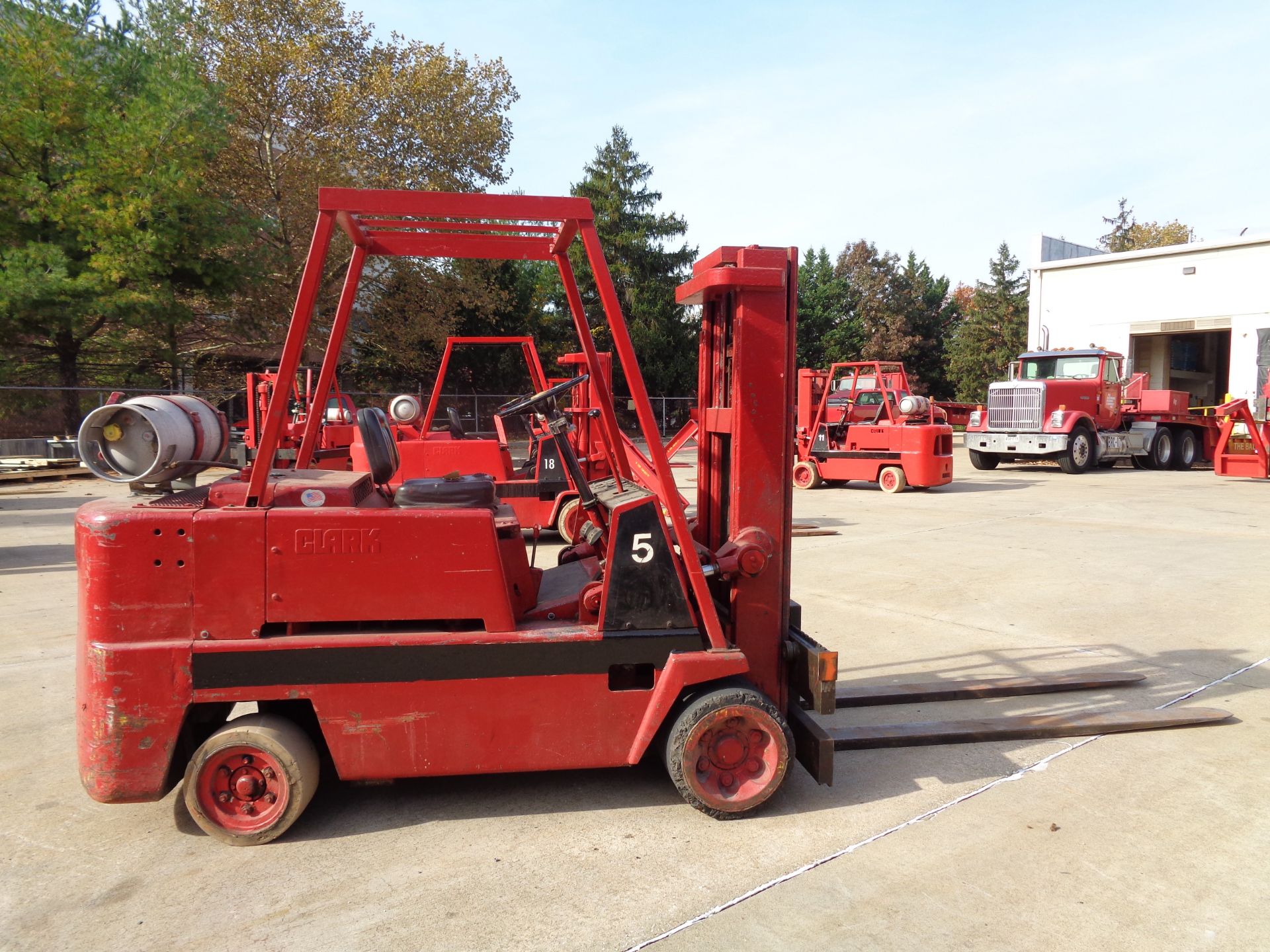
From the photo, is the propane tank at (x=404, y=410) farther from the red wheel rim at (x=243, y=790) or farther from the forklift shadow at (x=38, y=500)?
the red wheel rim at (x=243, y=790)

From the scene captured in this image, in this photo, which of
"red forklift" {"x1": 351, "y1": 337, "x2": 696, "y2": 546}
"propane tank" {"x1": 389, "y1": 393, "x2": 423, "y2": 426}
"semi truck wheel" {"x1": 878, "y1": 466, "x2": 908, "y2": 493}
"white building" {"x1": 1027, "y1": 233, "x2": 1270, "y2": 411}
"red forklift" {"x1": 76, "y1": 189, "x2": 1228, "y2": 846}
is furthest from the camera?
"white building" {"x1": 1027, "y1": 233, "x2": 1270, "y2": 411}

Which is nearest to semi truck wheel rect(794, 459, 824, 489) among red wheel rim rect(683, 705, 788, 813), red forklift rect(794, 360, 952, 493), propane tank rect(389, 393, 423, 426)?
red forklift rect(794, 360, 952, 493)

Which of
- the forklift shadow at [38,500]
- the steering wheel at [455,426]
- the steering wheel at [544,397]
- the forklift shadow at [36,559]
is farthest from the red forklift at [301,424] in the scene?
the steering wheel at [544,397]

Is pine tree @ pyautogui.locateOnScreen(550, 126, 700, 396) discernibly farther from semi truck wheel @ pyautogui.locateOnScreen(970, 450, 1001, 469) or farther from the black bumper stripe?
the black bumper stripe

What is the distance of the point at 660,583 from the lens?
345cm

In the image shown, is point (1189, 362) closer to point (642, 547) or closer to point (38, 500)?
point (38, 500)

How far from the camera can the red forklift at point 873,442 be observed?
→ 16062mm

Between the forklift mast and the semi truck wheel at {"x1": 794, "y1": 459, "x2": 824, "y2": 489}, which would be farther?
the semi truck wheel at {"x1": 794, "y1": 459, "x2": 824, "y2": 489}

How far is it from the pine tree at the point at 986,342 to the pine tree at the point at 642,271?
17.5m

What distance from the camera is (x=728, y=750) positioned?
3516 mm

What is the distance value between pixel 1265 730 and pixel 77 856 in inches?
216

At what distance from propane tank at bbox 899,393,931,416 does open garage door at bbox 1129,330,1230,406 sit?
63.8ft

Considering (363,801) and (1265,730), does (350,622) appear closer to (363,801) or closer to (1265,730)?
(363,801)

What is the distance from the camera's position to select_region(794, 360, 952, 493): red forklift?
16062mm
